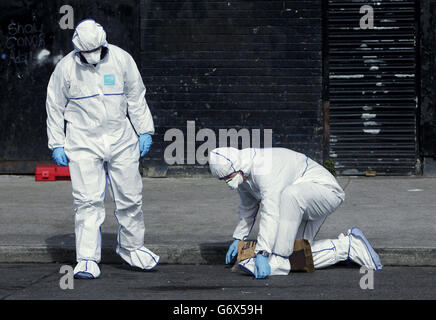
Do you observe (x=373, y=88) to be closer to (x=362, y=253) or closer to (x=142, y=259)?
(x=362, y=253)

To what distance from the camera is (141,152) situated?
7.41 metres

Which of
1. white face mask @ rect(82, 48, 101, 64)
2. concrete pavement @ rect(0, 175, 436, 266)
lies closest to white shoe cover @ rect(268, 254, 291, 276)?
concrete pavement @ rect(0, 175, 436, 266)

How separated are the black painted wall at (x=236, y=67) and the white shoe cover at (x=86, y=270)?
4.82m

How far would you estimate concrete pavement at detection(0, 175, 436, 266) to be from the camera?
7.67 metres

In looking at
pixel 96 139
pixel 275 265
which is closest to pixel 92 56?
pixel 96 139

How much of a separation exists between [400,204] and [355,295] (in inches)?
141

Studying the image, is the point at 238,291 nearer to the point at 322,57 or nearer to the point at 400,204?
the point at 400,204

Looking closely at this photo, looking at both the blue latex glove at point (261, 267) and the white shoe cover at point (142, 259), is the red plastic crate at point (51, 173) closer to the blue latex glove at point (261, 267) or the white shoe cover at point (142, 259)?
A: the white shoe cover at point (142, 259)

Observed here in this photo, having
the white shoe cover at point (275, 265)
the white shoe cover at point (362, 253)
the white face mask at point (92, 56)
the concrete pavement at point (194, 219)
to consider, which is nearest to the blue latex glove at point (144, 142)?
the white face mask at point (92, 56)

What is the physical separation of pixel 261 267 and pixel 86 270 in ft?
4.21

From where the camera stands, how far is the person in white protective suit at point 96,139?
7.04 metres

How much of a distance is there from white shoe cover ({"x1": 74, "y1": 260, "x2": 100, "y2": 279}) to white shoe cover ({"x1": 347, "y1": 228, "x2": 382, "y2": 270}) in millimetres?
1899

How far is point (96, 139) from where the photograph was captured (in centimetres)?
714

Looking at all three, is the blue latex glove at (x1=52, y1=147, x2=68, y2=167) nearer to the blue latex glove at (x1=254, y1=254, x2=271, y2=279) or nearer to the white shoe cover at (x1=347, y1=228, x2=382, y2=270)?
the blue latex glove at (x1=254, y1=254, x2=271, y2=279)
